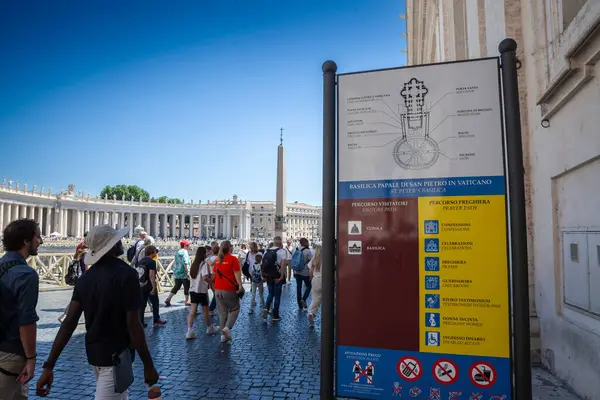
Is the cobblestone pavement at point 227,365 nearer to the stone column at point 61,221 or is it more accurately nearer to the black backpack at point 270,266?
the black backpack at point 270,266

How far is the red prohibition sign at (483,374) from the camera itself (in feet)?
7.90

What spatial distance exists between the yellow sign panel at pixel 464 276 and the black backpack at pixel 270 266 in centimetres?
667

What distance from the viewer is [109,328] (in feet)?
8.99

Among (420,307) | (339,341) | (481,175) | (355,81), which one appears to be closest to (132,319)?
(339,341)

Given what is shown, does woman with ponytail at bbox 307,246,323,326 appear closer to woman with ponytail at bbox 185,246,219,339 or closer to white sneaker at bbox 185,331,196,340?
woman with ponytail at bbox 185,246,219,339

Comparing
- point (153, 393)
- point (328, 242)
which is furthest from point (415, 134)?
point (153, 393)

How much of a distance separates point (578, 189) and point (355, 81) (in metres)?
2.71

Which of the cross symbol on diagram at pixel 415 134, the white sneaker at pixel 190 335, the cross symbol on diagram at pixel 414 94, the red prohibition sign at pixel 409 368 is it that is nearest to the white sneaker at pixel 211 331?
the white sneaker at pixel 190 335

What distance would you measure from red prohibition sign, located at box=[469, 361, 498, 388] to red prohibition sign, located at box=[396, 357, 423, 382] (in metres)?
0.30

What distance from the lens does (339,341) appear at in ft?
8.79

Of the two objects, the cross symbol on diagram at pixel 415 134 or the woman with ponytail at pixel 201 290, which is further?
the woman with ponytail at pixel 201 290

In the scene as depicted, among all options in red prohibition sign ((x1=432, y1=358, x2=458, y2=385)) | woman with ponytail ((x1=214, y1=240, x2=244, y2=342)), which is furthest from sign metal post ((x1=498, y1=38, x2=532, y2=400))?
woman with ponytail ((x1=214, y1=240, x2=244, y2=342))

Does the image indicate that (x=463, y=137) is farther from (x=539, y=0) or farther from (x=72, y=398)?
(x=72, y=398)

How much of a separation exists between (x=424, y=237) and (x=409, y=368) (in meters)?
0.81
